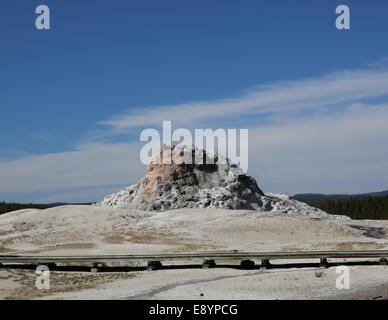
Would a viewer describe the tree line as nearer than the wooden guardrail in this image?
No

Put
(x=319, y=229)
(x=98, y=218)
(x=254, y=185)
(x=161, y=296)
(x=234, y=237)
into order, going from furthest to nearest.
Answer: (x=254, y=185) → (x=98, y=218) → (x=319, y=229) → (x=234, y=237) → (x=161, y=296)

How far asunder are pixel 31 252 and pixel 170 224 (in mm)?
19928

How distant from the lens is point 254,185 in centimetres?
8688

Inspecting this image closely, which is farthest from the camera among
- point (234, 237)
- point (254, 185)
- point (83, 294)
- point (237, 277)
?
point (254, 185)

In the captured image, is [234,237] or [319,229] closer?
[234,237]

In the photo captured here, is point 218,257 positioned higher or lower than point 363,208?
higher

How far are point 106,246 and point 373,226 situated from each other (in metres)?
40.6

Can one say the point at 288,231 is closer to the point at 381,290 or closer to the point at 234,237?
the point at 234,237

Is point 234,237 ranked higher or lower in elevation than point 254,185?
lower

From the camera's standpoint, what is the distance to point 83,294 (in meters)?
24.1

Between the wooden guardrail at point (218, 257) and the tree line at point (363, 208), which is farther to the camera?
the tree line at point (363, 208)

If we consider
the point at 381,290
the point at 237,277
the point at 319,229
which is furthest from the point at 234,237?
the point at 381,290

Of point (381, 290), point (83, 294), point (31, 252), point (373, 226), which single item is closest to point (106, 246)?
point (31, 252)

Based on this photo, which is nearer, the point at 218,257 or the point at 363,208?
the point at 218,257
